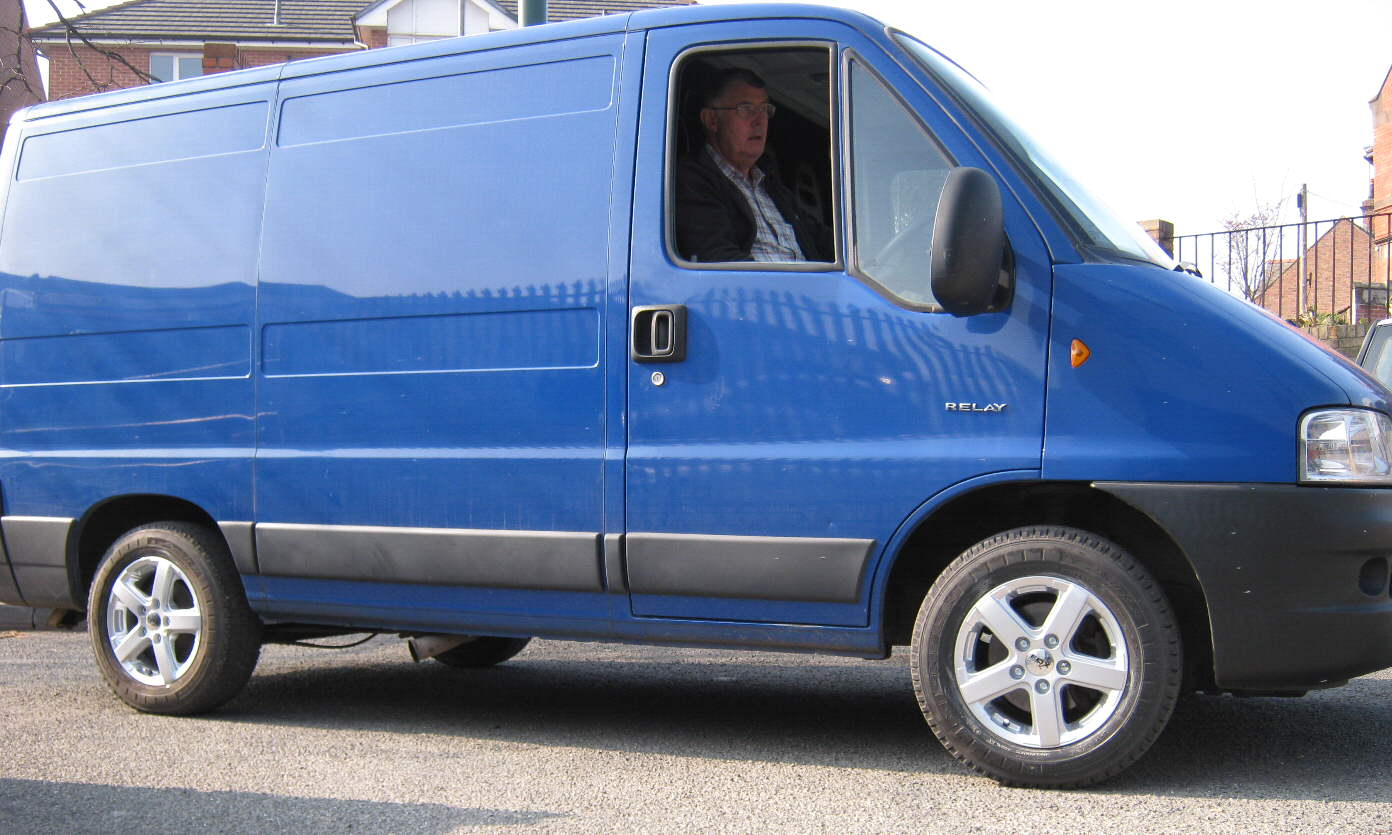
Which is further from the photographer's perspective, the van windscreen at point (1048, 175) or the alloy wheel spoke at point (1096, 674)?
the van windscreen at point (1048, 175)

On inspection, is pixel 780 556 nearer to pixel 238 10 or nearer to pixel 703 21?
pixel 703 21

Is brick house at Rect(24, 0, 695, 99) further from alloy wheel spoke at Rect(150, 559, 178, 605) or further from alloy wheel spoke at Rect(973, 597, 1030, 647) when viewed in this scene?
alloy wheel spoke at Rect(973, 597, 1030, 647)

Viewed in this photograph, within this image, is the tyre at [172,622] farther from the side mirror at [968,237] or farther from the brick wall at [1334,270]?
the brick wall at [1334,270]

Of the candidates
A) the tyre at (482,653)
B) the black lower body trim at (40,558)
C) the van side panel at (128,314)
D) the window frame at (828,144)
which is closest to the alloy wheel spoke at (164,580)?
the van side panel at (128,314)

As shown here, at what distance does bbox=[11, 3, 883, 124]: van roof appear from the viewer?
190 inches

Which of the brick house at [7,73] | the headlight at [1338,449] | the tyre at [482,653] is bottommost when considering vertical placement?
the tyre at [482,653]

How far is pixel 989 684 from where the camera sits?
433cm

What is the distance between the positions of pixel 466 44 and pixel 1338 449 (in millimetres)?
3291

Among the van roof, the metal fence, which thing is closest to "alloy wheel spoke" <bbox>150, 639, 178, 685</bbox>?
the van roof

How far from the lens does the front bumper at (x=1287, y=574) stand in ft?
13.3

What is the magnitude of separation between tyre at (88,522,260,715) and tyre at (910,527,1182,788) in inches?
A: 112

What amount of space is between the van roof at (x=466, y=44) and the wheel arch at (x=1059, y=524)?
5.24ft

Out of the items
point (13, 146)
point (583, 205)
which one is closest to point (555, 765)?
point (583, 205)

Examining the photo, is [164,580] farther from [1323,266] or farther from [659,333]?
[1323,266]
